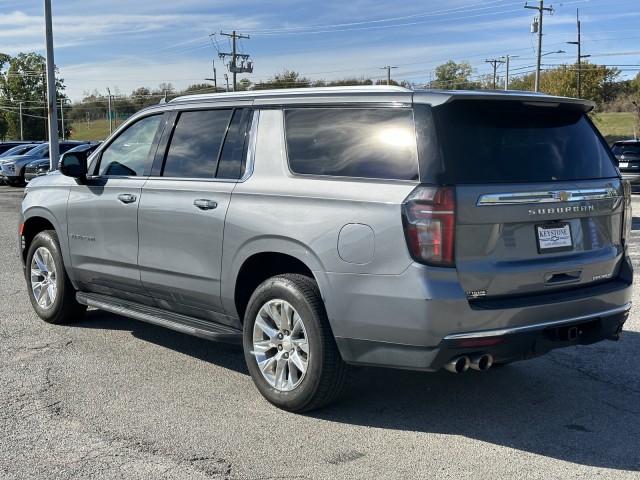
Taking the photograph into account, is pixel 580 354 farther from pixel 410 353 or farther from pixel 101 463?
pixel 101 463

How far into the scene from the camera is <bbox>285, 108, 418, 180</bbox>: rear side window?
429cm

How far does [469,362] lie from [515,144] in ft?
4.27

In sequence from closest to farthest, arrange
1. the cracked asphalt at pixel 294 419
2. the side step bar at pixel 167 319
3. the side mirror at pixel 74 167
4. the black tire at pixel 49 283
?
the cracked asphalt at pixel 294 419, the side step bar at pixel 167 319, the side mirror at pixel 74 167, the black tire at pixel 49 283

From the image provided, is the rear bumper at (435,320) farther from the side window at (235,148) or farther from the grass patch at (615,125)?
the grass patch at (615,125)

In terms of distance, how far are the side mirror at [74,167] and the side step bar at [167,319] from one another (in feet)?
3.26

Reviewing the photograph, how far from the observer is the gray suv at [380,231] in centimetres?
413

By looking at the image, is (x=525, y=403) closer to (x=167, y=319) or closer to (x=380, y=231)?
(x=380, y=231)

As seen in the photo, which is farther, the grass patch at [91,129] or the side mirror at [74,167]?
the grass patch at [91,129]

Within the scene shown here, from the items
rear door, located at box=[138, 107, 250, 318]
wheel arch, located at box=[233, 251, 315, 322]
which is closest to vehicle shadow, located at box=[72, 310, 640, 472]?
wheel arch, located at box=[233, 251, 315, 322]

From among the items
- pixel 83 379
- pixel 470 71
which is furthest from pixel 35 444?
Result: pixel 470 71

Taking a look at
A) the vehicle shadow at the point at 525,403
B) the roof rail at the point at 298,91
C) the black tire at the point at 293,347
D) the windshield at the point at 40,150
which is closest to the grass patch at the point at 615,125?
the windshield at the point at 40,150

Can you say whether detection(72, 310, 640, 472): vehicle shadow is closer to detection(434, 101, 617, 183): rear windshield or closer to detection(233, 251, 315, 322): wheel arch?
detection(233, 251, 315, 322): wheel arch

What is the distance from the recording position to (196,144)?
5570 mm

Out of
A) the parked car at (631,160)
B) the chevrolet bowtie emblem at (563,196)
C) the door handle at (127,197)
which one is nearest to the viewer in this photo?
the chevrolet bowtie emblem at (563,196)
